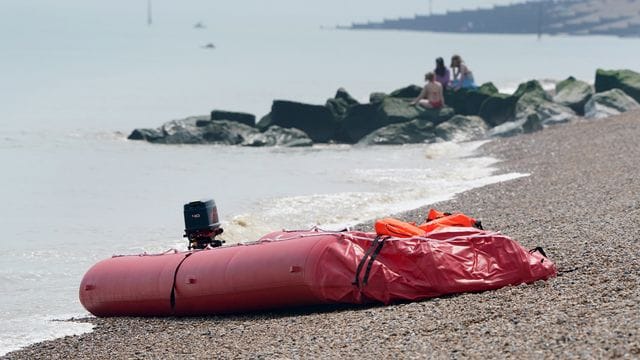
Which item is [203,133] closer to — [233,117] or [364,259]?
[233,117]

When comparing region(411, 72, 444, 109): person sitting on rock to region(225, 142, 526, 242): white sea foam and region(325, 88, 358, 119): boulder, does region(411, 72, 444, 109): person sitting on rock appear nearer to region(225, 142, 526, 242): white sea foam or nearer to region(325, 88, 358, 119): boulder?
region(325, 88, 358, 119): boulder

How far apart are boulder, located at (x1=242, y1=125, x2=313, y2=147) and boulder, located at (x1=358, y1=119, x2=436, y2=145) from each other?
1360 millimetres

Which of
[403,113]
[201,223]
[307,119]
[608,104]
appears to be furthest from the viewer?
[307,119]

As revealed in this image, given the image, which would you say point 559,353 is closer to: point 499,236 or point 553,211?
point 499,236

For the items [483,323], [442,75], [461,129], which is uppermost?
[483,323]

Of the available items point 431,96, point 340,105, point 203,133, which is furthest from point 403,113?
point 203,133

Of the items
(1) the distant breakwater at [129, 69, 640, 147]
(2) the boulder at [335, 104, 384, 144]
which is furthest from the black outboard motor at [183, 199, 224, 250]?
(2) the boulder at [335, 104, 384, 144]

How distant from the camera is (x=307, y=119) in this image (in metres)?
29.5

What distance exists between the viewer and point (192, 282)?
10.3m

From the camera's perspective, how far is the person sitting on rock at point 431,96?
28344 mm

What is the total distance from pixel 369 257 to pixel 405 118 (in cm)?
1901

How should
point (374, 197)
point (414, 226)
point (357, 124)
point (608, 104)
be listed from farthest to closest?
point (357, 124) < point (608, 104) < point (374, 197) < point (414, 226)

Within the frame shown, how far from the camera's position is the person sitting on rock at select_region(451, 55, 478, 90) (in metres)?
30.1

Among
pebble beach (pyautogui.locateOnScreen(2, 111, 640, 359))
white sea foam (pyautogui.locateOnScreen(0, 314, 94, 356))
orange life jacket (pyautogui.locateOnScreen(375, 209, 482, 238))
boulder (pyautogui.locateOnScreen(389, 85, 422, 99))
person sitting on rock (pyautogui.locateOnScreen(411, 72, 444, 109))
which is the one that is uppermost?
orange life jacket (pyautogui.locateOnScreen(375, 209, 482, 238))
